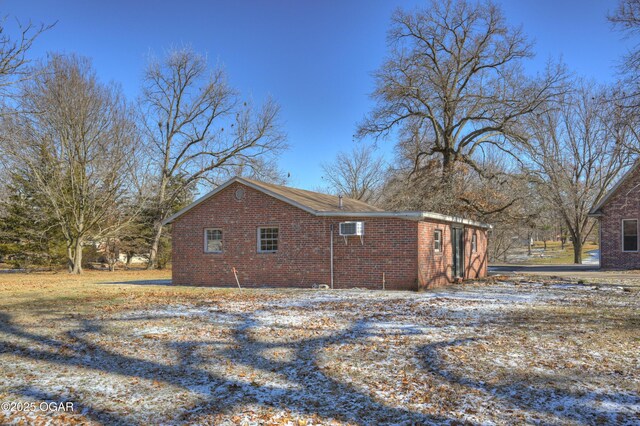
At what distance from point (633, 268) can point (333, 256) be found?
17.6m

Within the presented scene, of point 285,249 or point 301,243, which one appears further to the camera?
point 285,249

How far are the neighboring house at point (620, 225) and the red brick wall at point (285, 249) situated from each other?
1570cm

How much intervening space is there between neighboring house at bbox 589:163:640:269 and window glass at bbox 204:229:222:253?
65.0 feet

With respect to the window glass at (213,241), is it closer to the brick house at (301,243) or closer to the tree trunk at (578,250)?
the brick house at (301,243)

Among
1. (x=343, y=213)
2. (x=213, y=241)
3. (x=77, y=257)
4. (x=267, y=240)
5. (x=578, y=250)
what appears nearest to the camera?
(x=343, y=213)

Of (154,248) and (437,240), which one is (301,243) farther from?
(154,248)

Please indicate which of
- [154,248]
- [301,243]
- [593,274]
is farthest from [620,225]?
[154,248]

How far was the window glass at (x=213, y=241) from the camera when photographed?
17812 millimetres

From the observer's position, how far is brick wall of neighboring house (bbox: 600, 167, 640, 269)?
2456 centimetres

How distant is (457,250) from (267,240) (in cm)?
772

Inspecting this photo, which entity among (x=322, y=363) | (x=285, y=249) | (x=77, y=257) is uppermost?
(x=285, y=249)

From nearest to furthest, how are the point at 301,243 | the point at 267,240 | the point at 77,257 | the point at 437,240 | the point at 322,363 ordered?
the point at 322,363
the point at 301,243
the point at 267,240
the point at 437,240
the point at 77,257

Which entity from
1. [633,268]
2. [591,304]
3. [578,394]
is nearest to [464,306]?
[591,304]

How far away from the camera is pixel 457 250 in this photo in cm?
1938
